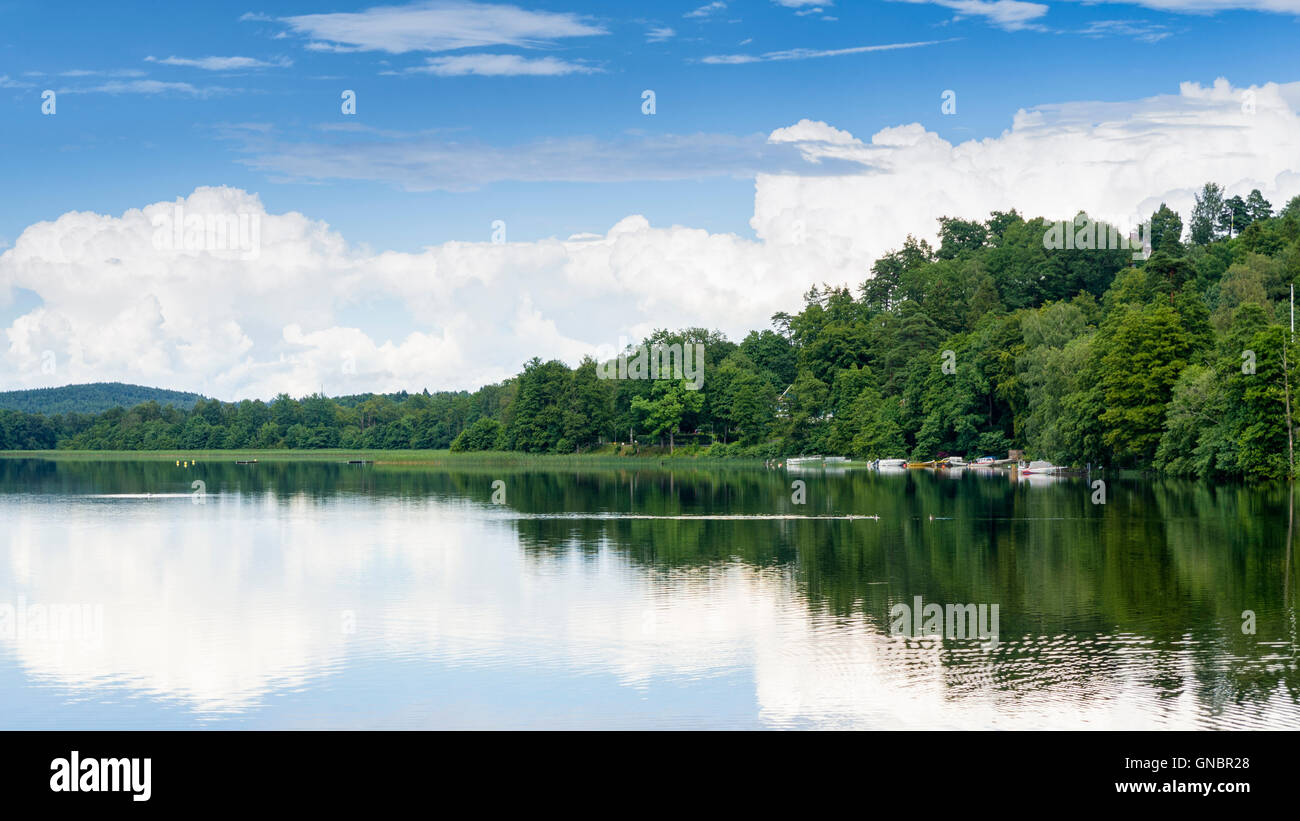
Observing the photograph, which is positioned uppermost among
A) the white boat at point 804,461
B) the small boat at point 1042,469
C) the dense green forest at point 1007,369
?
the dense green forest at point 1007,369

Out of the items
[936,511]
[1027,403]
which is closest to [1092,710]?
[936,511]

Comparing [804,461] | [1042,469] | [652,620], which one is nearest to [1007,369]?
[1042,469]

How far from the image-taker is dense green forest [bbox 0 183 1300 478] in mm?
74312

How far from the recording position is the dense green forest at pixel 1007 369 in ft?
244

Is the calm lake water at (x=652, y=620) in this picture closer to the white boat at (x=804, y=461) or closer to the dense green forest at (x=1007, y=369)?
the dense green forest at (x=1007, y=369)

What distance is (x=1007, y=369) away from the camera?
108 meters

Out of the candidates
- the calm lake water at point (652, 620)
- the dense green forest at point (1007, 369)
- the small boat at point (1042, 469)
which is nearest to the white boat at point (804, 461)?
the dense green forest at point (1007, 369)

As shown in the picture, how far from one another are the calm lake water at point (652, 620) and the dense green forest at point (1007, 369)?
65.8ft

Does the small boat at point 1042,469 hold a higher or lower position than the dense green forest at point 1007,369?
lower

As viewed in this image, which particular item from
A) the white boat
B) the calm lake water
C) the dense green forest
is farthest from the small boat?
the calm lake water

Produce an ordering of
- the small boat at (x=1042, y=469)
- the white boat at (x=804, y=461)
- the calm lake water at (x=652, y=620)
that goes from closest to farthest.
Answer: the calm lake water at (x=652, y=620) < the small boat at (x=1042, y=469) < the white boat at (x=804, y=461)

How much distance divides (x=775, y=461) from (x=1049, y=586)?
9920cm
